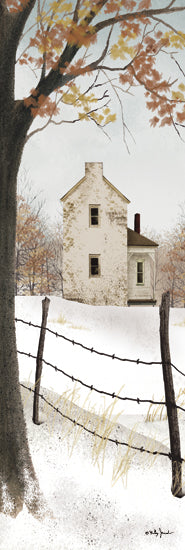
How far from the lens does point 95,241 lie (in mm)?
25953

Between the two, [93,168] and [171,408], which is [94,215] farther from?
[171,408]

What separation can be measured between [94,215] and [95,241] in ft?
4.84

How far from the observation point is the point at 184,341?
15.0 meters

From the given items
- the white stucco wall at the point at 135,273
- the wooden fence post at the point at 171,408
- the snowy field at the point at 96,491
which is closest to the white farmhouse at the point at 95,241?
the white stucco wall at the point at 135,273

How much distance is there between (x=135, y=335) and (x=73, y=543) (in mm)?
11690

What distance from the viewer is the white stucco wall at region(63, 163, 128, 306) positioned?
1017 inches

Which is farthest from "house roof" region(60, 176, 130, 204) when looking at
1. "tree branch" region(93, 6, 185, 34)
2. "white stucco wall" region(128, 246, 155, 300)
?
"tree branch" region(93, 6, 185, 34)

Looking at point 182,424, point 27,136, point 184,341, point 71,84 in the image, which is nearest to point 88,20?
point 71,84

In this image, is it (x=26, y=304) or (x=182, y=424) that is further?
(x=26, y=304)

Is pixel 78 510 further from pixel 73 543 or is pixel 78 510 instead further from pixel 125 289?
pixel 125 289

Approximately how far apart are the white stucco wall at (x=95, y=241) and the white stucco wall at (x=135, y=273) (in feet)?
6.48

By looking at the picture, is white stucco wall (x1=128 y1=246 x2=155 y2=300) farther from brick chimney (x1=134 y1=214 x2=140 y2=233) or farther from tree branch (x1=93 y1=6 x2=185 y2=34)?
tree branch (x1=93 y1=6 x2=185 y2=34)

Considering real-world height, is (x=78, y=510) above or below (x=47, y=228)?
below

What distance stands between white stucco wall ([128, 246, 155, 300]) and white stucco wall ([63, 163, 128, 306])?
1975 mm
